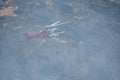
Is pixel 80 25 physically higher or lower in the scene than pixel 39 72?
higher

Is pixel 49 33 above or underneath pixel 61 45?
above

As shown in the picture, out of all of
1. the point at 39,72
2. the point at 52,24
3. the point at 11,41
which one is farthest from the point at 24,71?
the point at 52,24

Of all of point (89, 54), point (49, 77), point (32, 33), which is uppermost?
point (32, 33)

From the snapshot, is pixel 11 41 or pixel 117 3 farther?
pixel 117 3

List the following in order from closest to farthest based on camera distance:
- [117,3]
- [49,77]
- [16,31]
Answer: [49,77], [16,31], [117,3]

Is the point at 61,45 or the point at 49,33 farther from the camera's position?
the point at 49,33

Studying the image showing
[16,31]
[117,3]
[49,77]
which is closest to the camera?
[49,77]

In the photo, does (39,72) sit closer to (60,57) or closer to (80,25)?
(60,57)

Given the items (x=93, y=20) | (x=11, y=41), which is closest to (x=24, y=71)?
(x=11, y=41)

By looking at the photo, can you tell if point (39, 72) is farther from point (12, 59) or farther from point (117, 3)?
point (117, 3)
